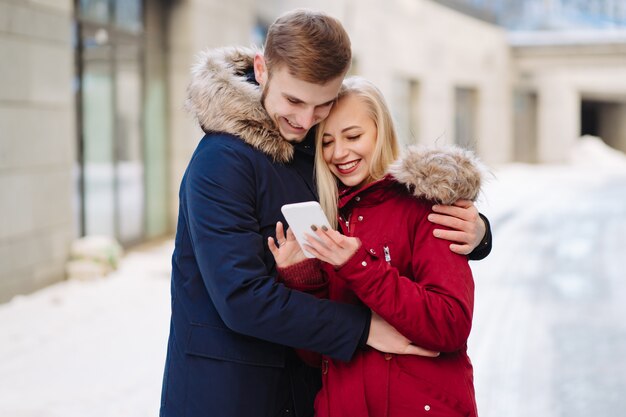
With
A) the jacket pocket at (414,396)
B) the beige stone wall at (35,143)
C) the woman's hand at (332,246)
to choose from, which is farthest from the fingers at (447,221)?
the beige stone wall at (35,143)

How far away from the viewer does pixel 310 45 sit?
81.4 inches

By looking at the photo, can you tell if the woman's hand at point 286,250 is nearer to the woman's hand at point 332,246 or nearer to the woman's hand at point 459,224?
the woman's hand at point 332,246

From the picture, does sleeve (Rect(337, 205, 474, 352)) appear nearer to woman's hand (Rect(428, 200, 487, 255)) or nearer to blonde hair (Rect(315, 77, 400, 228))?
woman's hand (Rect(428, 200, 487, 255))

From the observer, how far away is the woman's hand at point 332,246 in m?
1.99

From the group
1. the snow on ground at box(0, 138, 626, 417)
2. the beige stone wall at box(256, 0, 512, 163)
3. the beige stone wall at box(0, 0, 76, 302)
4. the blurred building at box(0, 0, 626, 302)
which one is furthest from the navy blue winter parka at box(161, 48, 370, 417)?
the beige stone wall at box(256, 0, 512, 163)

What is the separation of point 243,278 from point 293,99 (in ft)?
1.66

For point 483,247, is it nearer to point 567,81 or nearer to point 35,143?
point 35,143

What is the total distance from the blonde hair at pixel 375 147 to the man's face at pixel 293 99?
0.35 feet

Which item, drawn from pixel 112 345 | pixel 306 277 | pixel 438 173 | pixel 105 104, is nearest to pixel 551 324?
pixel 112 345

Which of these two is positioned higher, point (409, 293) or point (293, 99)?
point (293, 99)

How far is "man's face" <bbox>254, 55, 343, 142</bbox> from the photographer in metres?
2.15

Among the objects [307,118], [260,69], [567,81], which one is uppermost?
[567,81]

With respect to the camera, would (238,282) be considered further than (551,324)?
No

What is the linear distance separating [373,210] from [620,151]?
147 feet
